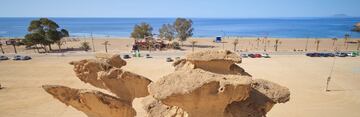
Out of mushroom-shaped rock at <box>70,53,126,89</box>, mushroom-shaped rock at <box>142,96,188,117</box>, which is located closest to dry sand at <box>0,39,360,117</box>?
mushroom-shaped rock at <box>70,53,126,89</box>

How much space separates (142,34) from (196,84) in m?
71.1

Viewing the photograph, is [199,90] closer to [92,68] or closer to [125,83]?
[125,83]

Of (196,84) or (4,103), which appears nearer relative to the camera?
(196,84)

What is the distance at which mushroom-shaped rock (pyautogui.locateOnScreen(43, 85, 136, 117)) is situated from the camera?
10281 mm

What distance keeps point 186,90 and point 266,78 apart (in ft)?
98.7

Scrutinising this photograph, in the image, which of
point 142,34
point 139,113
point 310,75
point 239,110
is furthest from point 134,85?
point 142,34

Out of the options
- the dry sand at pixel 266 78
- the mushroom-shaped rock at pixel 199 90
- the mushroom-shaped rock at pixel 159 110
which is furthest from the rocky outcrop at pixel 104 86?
the dry sand at pixel 266 78

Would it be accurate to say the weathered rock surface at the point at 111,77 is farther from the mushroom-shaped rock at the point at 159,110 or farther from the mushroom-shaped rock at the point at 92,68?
the mushroom-shaped rock at the point at 159,110

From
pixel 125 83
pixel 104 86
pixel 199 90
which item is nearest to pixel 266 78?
pixel 125 83

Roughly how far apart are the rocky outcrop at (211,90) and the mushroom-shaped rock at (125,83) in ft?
9.70

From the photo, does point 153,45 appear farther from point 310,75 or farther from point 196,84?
point 196,84

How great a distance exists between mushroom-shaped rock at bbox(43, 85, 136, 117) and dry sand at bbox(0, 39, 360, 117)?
1030 centimetres

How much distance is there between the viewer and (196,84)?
751cm

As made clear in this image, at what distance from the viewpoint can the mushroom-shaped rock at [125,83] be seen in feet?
37.8
